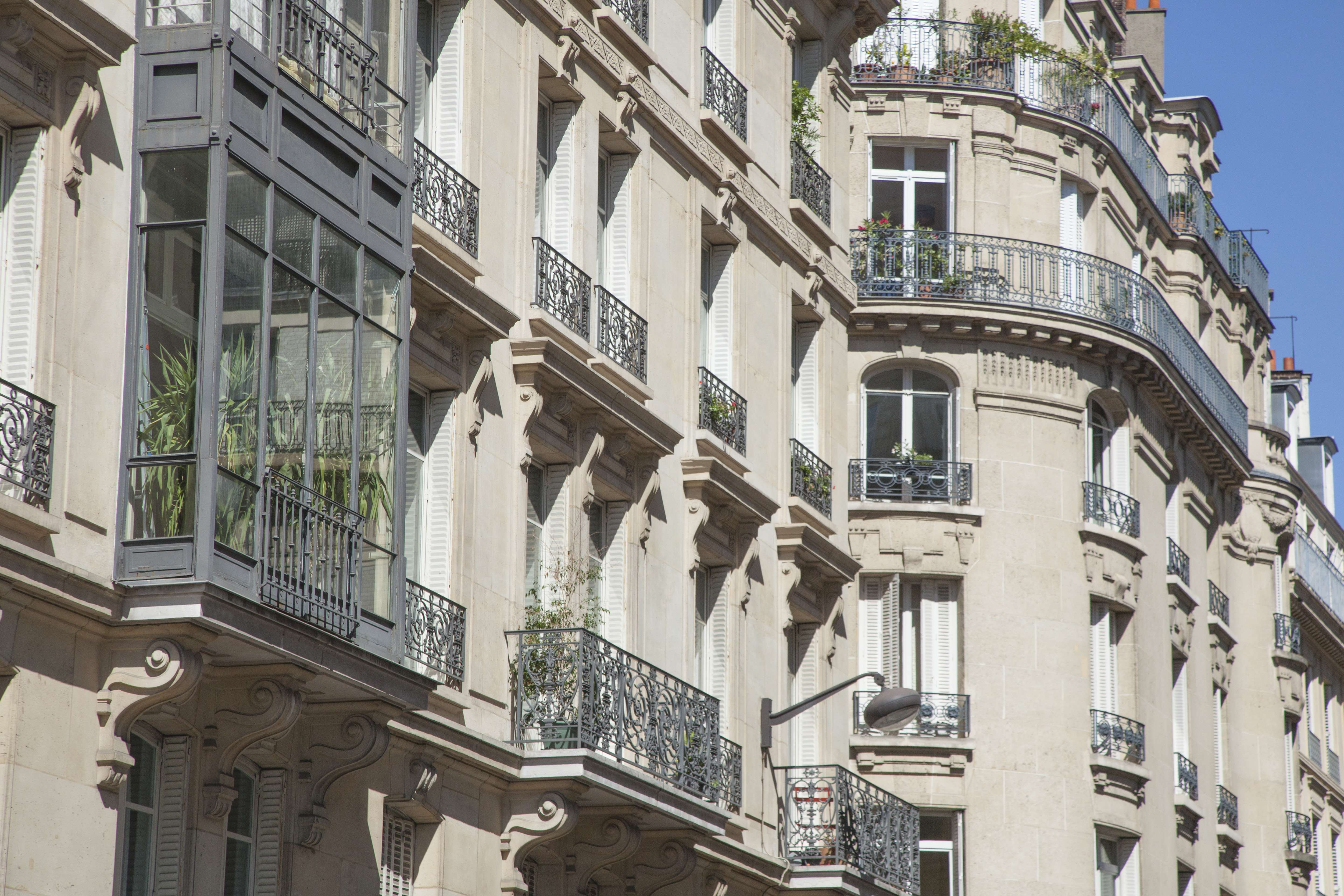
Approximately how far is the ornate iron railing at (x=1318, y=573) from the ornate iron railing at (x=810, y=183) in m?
21.0

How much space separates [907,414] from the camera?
31719 millimetres

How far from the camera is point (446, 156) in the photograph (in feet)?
60.3

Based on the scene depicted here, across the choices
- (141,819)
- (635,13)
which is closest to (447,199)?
(635,13)

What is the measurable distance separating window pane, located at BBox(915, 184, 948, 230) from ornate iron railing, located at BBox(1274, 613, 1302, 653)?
A: 13.6 m

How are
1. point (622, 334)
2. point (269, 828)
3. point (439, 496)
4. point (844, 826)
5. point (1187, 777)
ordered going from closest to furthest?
point (269, 828) < point (439, 496) < point (622, 334) < point (844, 826) < point (1187, 777)

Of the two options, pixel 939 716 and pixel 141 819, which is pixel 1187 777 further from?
pixel 141 819

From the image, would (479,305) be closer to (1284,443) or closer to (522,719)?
(522,719)

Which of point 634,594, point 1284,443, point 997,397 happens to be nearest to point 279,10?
point 634,594

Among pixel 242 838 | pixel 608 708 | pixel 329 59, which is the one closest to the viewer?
pixel 242 838

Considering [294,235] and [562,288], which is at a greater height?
[562,288]

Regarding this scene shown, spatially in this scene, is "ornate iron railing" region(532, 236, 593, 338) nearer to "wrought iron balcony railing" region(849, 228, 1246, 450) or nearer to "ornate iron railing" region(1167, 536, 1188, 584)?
"wrought iron balcony railing" region(849, 228, 1246, 450)

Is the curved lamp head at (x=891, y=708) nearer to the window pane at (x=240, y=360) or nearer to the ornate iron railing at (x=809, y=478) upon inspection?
the ornate iron railing at (x=809, y=478)

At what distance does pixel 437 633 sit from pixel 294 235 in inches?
144

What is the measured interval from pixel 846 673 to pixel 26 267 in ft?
50.6
